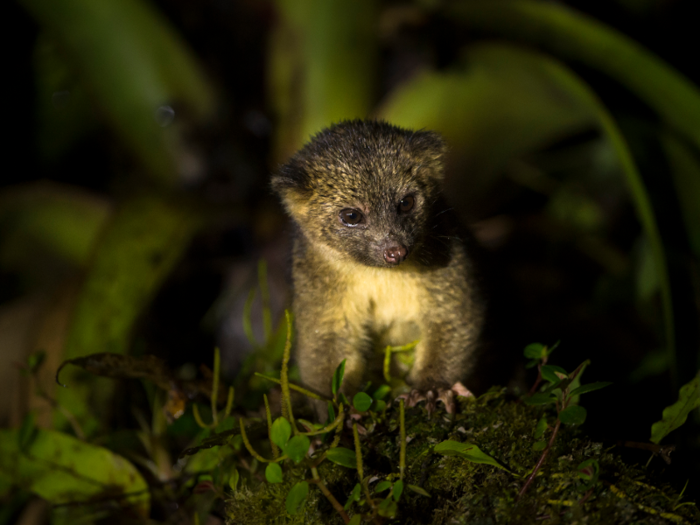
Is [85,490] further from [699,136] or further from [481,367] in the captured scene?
[699,136]

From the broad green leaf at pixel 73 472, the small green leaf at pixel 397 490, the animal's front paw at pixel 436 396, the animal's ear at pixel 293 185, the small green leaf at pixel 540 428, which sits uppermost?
the animal's ear at pixel 293 185

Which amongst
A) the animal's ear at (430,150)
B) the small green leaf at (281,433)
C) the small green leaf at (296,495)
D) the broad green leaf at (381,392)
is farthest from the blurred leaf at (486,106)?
the small green leaf at (296,495)

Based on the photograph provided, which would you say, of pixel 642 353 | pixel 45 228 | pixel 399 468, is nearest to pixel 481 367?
pixel 399 468

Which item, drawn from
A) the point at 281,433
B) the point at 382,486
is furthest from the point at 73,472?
the point at 382,486

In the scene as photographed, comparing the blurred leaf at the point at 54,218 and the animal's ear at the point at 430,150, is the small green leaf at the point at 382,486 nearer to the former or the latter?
the animal's ear at the point at 430,150

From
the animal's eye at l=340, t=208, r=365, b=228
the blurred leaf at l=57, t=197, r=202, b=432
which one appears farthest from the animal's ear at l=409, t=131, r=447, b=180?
the blurred leaf at l=57, t=197, r=202, b=432

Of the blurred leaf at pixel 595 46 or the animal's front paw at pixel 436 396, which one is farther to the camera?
the blurred leaf at pixel 595 46
